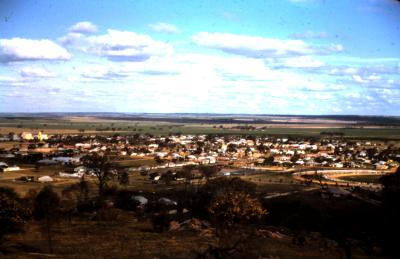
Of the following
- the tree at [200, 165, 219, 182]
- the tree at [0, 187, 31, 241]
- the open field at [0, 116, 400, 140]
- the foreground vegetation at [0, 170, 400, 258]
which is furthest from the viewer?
the open field at [0, 116, 400, 140]

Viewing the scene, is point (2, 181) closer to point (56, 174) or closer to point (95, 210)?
point (56, 174)

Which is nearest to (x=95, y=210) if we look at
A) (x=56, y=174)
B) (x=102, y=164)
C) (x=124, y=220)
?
(x=124, y=220)

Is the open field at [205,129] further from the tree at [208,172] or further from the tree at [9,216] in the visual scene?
the tree at [9,216]

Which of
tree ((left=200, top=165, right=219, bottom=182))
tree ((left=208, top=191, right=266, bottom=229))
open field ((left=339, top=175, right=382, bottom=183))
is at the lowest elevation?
open field ((left=339, top=175, right=382, bottom=183))

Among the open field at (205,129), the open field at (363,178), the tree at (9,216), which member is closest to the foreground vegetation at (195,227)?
the tree at (9,216)

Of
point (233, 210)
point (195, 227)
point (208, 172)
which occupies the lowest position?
point (208, 172)


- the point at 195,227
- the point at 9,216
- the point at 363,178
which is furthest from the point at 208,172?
the point at 9,216

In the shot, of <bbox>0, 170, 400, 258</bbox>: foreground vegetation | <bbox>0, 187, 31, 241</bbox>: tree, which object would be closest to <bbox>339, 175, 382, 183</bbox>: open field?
<bbox>0, 170, 400, 258</bbox>: foreground vegetation

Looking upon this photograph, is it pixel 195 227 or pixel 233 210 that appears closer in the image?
pixel 233 210

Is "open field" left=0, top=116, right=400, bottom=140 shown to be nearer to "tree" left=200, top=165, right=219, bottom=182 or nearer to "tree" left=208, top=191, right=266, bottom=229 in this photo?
"tree" left=200, top=165, right=219, bottom=182

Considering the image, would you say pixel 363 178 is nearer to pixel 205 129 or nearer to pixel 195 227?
pixel 195 227

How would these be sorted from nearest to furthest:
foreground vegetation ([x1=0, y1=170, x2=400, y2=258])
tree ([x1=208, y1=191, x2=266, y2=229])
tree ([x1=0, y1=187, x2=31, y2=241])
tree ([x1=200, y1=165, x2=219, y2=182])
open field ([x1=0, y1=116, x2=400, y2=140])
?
foreground vegetation ([x1=0, y1=170, x2=400, y2=258]) → tree ([x1=0, y1=187, x2=31, y2=241]) → tree ([x1=208, y1=191, x2=266, y2=229]) → tree ([x1=200, y1=165, x2=219, y2=182]) → open field ([x1=0, y1=116, x2=400, y2=140])
